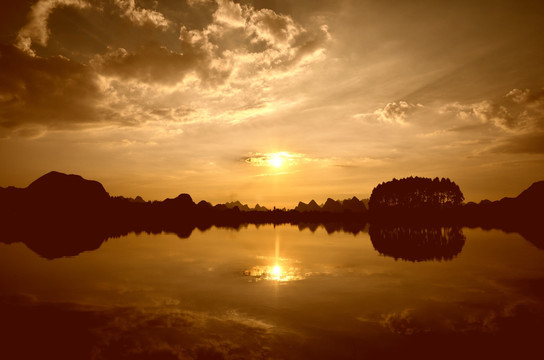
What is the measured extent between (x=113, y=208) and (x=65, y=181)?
36305 millimetres

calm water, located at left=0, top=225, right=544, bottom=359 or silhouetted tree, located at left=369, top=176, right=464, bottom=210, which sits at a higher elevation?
silhouetted tree, located at left=369, top=176, right=464, bottom=210

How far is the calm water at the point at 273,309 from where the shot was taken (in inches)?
428

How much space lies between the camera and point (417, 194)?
5620 inches

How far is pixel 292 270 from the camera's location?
79.2 feet

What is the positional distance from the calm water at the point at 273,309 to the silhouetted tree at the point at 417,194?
401 feet

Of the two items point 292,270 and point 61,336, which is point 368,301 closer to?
point 292,270

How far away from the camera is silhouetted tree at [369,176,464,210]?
139m

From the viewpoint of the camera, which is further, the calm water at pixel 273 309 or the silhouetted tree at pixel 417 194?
the silhouetted tree at pixel 417 194

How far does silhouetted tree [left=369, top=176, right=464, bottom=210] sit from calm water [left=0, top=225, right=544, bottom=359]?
122m

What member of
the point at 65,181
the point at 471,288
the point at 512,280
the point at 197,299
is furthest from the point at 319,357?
the point at 65,181

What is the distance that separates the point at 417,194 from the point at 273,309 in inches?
5606

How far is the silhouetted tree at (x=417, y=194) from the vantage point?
138750 millimetres

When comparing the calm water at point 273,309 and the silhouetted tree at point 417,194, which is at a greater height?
the silhouetted tree at point 417,194

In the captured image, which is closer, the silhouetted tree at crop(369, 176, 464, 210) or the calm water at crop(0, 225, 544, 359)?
the calm water at crop(0, 225, 544, 359)
